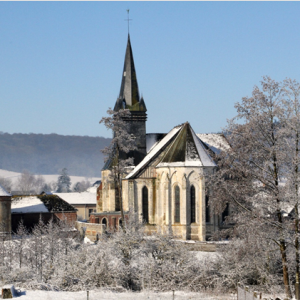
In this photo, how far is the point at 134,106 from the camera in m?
63.4

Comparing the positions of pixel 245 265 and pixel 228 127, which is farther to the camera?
pixel 245 265

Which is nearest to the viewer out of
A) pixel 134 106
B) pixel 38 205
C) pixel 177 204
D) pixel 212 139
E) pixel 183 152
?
pixel 177 204

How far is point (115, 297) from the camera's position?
29.5 metres

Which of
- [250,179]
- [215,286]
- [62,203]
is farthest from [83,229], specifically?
[250,179]

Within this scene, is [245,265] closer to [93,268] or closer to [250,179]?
[250,179]

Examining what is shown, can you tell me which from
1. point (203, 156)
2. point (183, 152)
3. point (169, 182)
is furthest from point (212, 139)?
point (169, 182)

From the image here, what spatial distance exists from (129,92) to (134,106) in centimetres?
172

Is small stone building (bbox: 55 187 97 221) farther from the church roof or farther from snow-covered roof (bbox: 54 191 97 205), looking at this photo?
the church roof

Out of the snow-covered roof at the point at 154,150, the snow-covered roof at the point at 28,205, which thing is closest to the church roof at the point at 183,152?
the snow-covered roof at the point at 154,150

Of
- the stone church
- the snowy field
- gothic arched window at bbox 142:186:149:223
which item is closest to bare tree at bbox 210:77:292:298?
the snowy field

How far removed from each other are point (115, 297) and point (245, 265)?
8.67m

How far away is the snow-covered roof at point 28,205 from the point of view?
60.7 m

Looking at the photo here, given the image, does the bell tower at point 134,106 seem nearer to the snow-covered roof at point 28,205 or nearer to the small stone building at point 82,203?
the snow-covered roof at point 28,205

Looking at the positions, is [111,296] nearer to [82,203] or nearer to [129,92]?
[129,92]
